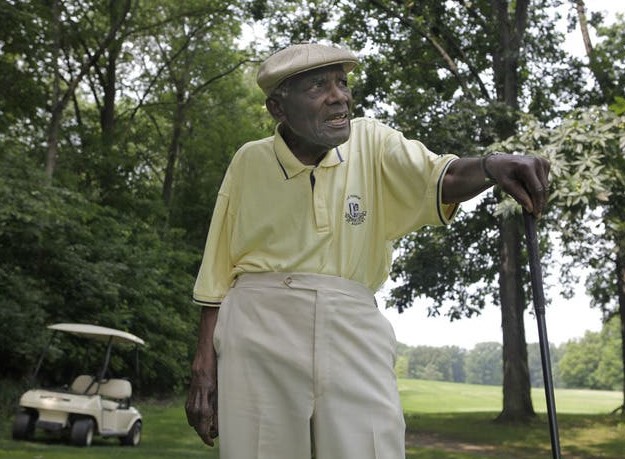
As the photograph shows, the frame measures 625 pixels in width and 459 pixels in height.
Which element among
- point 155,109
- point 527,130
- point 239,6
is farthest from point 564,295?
point 155,109

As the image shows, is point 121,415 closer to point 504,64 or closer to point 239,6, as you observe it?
point 504,64

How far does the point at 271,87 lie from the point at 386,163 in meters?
0.39

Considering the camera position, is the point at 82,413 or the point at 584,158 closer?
the point at 584,158

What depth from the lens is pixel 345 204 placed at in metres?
2.51

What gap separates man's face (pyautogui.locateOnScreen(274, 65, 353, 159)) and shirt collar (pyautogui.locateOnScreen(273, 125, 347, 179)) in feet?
0.10

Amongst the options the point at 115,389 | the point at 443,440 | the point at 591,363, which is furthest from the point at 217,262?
the point at 591,363

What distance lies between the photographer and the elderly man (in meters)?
2.39

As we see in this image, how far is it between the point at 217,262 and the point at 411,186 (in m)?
0.63

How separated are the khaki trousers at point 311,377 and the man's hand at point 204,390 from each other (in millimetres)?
144

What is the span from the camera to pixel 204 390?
2660mm

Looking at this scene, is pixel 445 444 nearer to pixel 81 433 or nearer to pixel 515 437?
pixel 515 437

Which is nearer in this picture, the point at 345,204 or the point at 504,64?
the point at 345,204

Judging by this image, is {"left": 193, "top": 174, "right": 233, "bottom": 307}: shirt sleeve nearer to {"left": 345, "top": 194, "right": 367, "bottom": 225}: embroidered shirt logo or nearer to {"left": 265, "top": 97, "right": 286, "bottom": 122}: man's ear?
{"left": 265, "top": 97, "right": 286, "bottom": 122}: man's ear

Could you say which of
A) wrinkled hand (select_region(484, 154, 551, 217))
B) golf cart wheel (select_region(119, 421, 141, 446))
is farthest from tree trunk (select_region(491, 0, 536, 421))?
wrinkled hand (select_region(484, 154, 551, 217))
